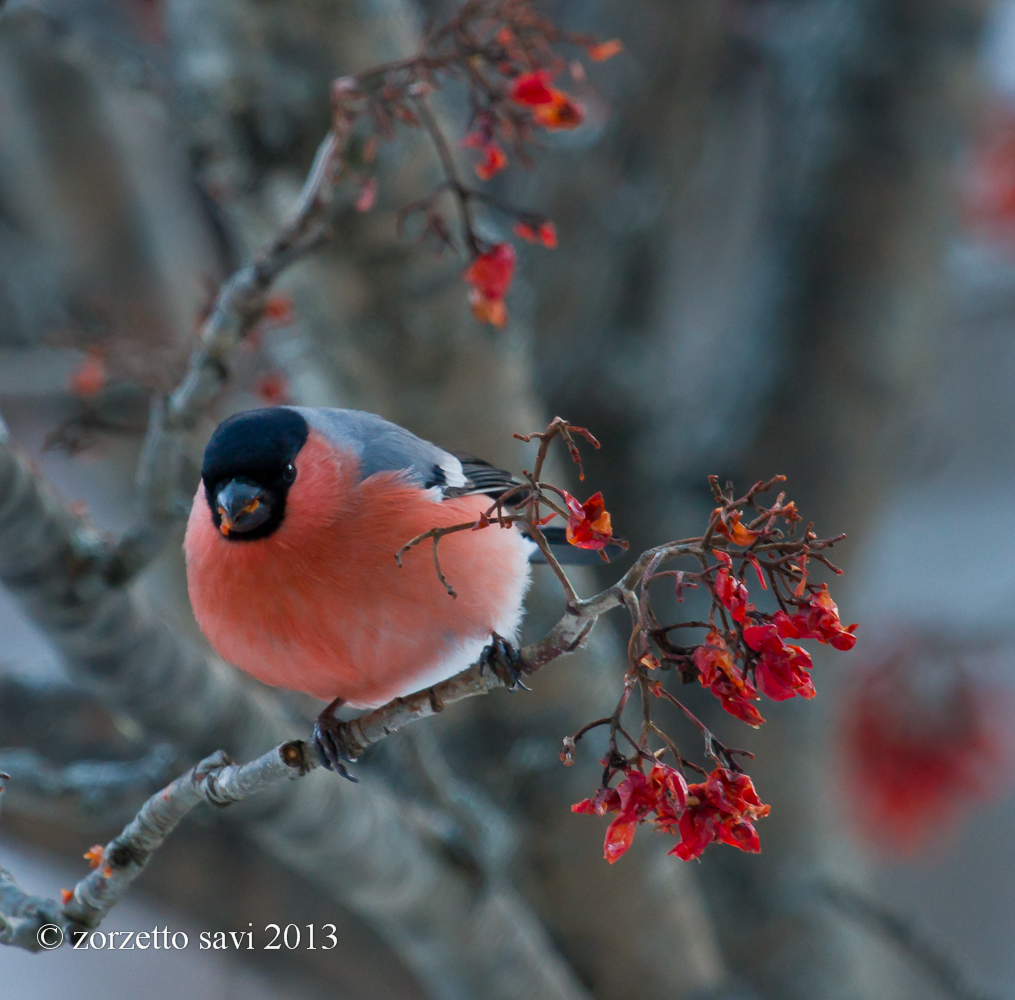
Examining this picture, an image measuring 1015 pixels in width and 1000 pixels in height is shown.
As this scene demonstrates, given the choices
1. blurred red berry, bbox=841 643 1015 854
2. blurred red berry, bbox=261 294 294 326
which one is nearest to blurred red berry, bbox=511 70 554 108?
blurred red berry, bbox=261 294 294 326

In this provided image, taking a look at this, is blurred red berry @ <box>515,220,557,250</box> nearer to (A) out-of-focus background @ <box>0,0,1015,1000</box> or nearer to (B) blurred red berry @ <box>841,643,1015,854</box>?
(A) out-of-focus background @ <box>0,0,1015,1000</box>

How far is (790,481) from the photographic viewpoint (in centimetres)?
230

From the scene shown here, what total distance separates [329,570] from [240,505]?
0.32 feet

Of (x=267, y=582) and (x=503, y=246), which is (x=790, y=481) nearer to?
(x=503, y=246)

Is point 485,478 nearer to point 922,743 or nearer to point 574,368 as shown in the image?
point 574,368

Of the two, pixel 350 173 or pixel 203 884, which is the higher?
pixel 350 173

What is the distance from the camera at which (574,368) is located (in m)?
2.35

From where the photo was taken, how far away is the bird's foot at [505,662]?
78 cm

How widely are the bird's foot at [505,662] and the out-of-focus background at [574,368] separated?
0.41 meters

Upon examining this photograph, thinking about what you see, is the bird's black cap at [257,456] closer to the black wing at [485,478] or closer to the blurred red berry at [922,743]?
the black wing at [485,478]

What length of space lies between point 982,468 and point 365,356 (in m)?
4.17

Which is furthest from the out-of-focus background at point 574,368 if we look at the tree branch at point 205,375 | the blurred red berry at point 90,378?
the tree branch at point 205,375

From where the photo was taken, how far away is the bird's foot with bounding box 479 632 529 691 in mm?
777

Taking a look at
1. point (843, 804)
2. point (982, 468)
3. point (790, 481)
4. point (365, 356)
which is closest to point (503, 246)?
point (365, 356)
